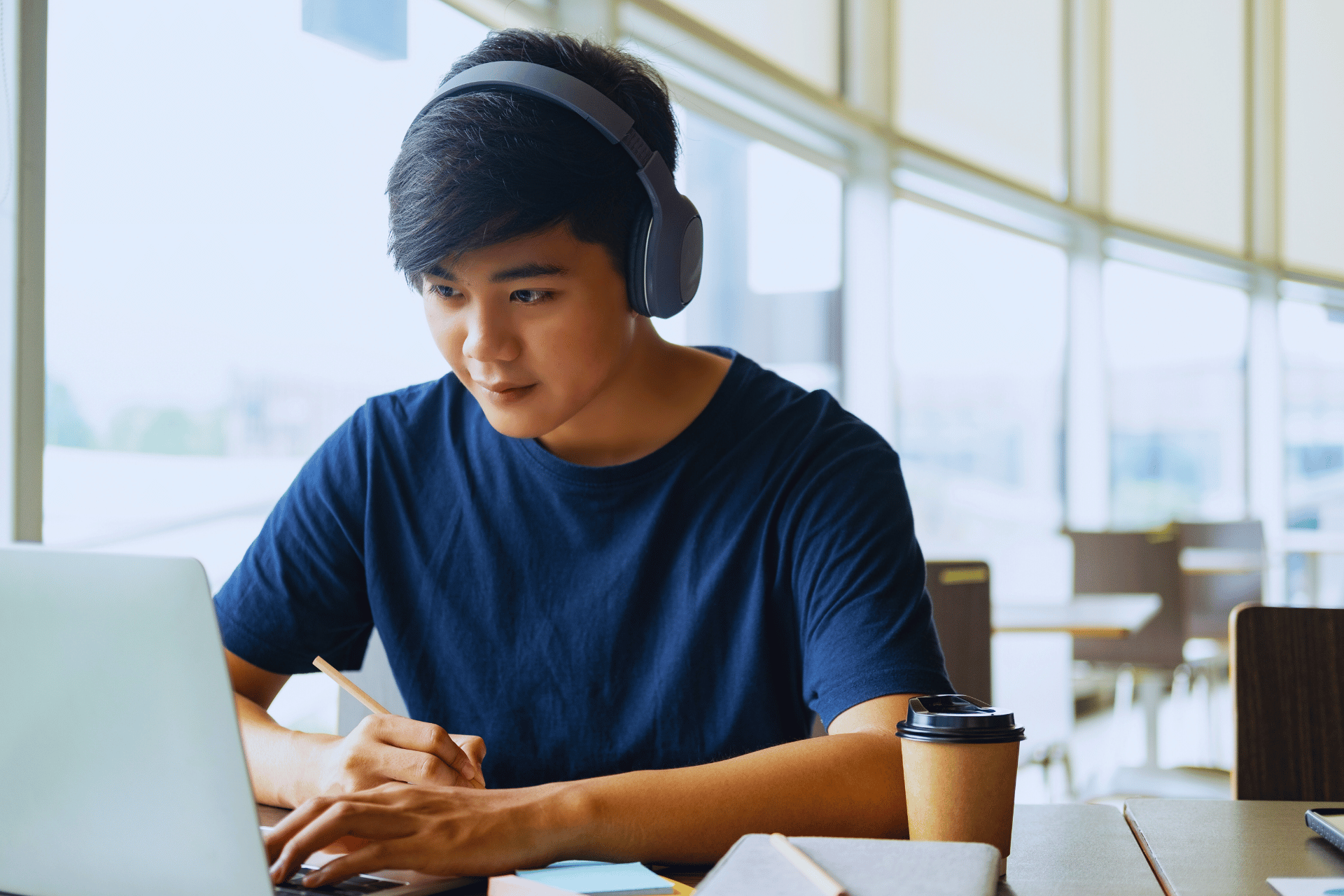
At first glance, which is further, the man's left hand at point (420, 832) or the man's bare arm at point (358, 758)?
the man's bare arm at point (358, 758)

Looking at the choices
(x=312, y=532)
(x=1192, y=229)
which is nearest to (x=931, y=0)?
(x=1192, y=229)

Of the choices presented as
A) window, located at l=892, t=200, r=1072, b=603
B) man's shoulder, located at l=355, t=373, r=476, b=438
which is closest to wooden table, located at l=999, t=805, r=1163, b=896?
man's shoulder, located at l=355, t=373, r=476, b=438

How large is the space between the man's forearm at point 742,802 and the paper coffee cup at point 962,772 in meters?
0.09

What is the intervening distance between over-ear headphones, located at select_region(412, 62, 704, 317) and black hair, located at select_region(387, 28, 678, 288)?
1 cm

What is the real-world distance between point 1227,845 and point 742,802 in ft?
1.15

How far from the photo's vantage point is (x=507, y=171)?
0.95m

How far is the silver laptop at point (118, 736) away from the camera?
584mm

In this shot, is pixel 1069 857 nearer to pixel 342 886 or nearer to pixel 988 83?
pixel 342 886

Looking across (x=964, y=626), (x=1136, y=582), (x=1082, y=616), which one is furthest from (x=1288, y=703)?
(x=1136, y=582)

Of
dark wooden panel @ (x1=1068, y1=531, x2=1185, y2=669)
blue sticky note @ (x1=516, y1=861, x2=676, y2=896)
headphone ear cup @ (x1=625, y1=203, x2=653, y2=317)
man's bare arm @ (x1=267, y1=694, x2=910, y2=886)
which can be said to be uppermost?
headphone ear cup @ (x1=625, y1=203, x2=653, y2=317)

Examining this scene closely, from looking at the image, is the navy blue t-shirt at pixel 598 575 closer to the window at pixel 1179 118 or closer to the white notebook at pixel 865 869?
the white notebook at pixel 865 869

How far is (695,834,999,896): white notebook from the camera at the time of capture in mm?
614

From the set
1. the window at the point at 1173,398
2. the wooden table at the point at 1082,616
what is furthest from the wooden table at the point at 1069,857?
the window at the point at 1173,398

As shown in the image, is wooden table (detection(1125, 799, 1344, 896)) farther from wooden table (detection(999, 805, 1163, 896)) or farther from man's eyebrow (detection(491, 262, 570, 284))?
man's eyebrow (detection(491, 262, 570, 284))
